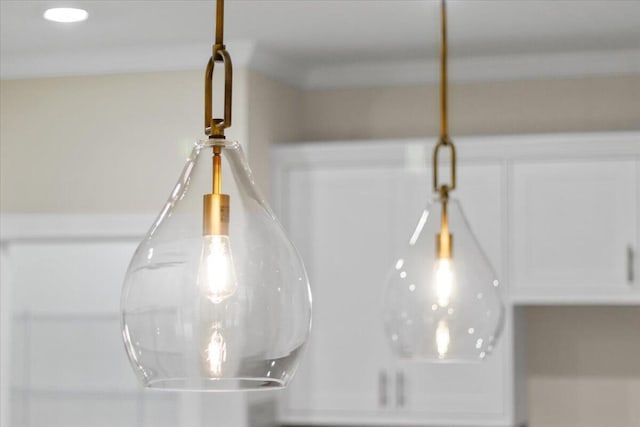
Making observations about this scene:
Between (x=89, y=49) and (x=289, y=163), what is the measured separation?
828 mm

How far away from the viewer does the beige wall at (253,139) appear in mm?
3832

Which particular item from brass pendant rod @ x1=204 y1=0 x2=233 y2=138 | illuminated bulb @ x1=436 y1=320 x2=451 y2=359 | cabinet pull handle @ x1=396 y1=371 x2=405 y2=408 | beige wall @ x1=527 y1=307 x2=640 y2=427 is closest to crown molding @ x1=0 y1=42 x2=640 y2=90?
beige wall @ x1=527 y1=307 x2=640 y2=427

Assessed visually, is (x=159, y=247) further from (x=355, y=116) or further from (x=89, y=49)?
(x=355, y=116)

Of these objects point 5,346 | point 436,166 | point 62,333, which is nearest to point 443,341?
point 436,166

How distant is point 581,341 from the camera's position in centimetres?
401

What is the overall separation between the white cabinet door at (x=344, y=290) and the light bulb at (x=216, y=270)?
2.62 m

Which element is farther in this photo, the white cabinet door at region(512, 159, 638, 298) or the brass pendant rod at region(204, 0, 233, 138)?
the white cabinet door at region(512, 159, 638, 298)

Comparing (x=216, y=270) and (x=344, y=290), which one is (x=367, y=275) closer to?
(x=344, y=290)

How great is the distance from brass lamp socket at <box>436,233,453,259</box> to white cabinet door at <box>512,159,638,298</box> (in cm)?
147

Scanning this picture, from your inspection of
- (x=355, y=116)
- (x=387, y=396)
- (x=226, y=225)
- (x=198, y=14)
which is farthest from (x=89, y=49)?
(x=226, y=225)

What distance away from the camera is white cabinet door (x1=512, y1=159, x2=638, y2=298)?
365cm

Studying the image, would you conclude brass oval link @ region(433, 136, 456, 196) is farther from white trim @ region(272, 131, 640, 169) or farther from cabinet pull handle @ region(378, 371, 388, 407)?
cabinet pull handle @ region(378, 371, 388, 407)

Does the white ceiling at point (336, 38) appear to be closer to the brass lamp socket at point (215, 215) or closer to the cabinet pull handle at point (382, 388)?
the cabinet pull handle at point (382, 388)

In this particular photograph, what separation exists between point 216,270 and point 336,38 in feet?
8.18
